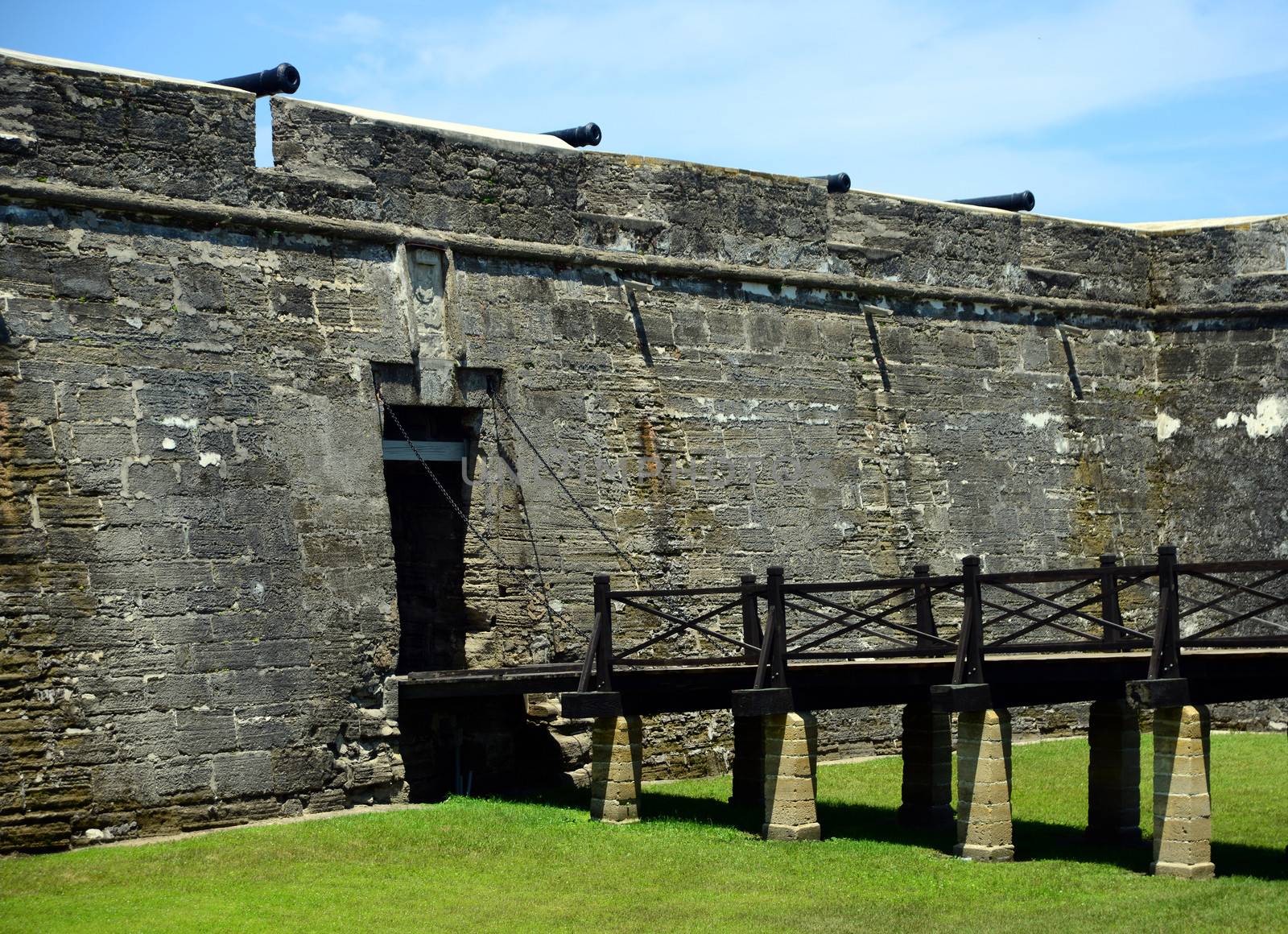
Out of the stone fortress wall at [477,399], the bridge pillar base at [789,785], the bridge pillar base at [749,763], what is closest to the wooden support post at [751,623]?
the bridge pillar base at [749,763]

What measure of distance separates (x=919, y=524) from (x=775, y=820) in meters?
6.47

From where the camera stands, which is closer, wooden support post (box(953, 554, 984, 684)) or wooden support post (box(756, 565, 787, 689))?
wooden support post (box(953, 554, 984, 684))

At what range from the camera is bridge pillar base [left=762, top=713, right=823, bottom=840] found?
1238 cm

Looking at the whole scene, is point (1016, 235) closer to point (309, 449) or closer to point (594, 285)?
point (594, 285)

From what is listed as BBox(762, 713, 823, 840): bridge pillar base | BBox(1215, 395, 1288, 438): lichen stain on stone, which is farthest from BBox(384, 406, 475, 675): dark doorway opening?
BBox(1215, 395, 1288, 438): lichen stain on stone

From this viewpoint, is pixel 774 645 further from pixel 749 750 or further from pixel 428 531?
pixel 428 531

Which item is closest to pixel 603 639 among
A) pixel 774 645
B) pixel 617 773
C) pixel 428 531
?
pixel 617 773

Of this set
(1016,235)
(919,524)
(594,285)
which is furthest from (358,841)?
(1016,235)

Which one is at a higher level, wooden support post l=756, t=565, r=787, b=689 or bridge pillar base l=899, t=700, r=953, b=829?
wooden support post l=756, t=565, r=787, b=689

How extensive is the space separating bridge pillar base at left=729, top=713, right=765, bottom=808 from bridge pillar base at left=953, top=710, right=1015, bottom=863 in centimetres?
255

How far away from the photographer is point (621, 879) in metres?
11.3

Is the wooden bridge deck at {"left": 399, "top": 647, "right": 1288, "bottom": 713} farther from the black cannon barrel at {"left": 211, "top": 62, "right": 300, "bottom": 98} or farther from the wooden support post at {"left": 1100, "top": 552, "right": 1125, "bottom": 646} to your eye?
the black cannon barrel at {"left": 211, "top": 62, "right": 300, "bottom": 98}

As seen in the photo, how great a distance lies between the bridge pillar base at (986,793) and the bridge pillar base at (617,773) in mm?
2371

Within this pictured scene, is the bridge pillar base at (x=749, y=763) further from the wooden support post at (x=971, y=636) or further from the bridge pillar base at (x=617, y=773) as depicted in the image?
the wooden support post at (x=971, y=636)
